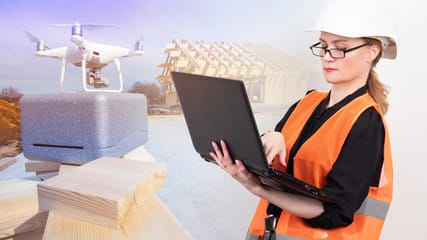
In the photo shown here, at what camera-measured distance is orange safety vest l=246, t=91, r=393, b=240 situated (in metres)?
0.57

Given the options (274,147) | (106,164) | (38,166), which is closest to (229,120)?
(274,147)

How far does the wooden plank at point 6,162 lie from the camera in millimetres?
1026

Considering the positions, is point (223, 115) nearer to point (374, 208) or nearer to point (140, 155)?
point (374, 208)

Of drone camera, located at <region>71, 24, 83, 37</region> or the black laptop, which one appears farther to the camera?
drone camera, located at <region>71, 24, 83, 37</region>

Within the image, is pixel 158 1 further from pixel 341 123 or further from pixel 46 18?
pixel 341 123

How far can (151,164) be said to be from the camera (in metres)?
0.87

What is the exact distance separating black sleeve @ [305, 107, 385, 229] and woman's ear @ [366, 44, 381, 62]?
0.13 m

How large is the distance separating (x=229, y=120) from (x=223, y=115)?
0.04 feet

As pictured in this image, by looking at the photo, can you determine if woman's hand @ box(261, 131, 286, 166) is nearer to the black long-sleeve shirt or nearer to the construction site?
the black long-sleeve shirt

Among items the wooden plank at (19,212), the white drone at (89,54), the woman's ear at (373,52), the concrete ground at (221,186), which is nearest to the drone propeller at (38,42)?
the white drone at (89,54)

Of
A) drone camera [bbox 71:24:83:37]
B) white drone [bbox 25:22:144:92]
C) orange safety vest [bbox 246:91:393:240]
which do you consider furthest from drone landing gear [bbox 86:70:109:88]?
orange safety vest [bbox 246:91:393:240]

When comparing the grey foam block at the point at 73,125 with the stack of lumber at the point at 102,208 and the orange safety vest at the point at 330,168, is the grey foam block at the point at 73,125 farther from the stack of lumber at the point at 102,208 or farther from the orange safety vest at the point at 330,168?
the orange safety vest at the point at 330,168

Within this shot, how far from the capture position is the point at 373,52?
0.62 meters

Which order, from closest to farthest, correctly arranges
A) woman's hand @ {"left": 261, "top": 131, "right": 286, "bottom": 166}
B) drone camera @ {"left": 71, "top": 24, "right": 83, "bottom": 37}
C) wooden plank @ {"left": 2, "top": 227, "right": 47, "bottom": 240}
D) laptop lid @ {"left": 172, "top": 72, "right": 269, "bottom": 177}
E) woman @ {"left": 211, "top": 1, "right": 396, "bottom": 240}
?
laptop lid @ {"left": 172, "top": 72, "right": 269, "bottom": 177}, woman @ {"left": 211, "top": 1, "right": 396, "bottom": 240}, woman's hand @ {"left": 261, "top": 131, "right": 286, "bottom": 166}, wooden plank @ {"left": 2, "top": 227, "right": 47, "bottom": 240}, drone camera @ {"left": 71, "top": 24, "right": 83, "bottom": 37}
